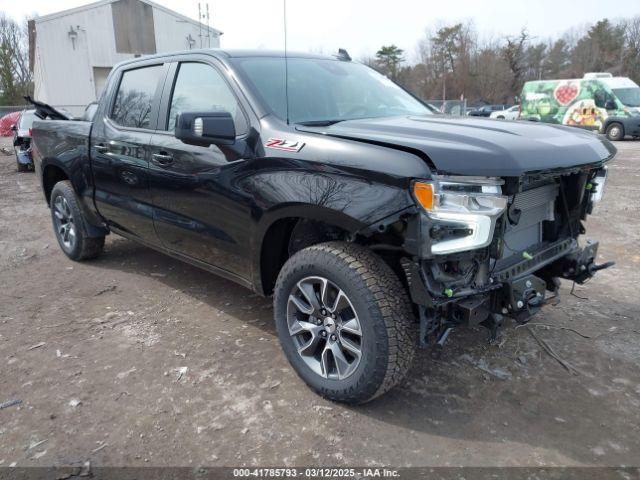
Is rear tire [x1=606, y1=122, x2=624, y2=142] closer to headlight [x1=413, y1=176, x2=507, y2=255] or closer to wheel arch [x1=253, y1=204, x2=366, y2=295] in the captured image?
wheel arch [x1=253, y1=204, x2=366, y2=295]

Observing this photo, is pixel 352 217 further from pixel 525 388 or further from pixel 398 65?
pixel 398 65

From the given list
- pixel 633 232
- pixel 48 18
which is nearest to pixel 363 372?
pixel 633 232

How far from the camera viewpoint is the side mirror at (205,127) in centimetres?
289

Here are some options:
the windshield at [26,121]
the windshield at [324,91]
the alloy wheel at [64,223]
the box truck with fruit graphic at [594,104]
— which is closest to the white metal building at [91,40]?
the windshield at [26,121]

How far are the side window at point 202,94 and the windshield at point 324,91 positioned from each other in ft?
0.59

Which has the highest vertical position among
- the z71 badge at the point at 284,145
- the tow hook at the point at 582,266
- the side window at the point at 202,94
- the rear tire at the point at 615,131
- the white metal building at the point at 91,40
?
the white metal building at the point at 91,40

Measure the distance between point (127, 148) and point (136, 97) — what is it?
47cm

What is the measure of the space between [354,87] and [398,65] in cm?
5680

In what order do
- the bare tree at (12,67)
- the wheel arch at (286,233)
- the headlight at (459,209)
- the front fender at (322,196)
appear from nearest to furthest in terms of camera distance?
the headlight at (459,209) → the front fender at (322,196) → the wheel arch at (286,233) → the bare tree at (12,67)

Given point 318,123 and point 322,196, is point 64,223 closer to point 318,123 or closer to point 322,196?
point 318,123

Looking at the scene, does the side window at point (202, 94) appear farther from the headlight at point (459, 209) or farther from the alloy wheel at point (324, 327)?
the headlight at point (459, 209)

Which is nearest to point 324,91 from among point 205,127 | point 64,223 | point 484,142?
point 205,127

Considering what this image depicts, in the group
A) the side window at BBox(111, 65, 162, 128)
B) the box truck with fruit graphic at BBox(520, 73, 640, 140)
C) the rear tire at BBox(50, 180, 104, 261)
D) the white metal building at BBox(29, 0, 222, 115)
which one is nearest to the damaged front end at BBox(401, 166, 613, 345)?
the side window at BBox(111, 65, 162, 128)

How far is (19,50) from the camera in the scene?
162 ft
